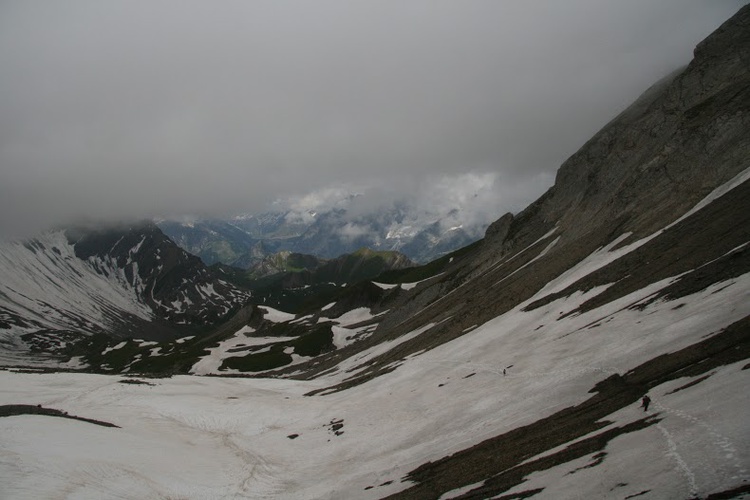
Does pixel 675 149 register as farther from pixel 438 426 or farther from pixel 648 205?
pixel 438 426

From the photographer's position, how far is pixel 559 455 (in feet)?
59.8

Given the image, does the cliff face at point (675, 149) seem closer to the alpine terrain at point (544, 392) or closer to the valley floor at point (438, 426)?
the alpine terrain at point (544, 392)

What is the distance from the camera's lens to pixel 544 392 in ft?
95.8

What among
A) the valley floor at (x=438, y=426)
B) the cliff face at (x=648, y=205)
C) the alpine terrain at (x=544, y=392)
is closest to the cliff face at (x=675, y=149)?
the cliff face at (x=648, y=205)

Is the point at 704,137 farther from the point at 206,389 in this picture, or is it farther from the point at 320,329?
the point at 320,329

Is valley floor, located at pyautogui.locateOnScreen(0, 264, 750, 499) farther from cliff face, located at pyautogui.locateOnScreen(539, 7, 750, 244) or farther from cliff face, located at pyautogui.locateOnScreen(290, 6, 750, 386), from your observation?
cliff face, located at pyautogui.locateOnScreen(539, 7, 750, 244)

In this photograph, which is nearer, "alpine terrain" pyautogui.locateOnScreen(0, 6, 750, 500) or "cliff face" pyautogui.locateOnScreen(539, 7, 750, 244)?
"alpine terrain" pyautogui.locateOnScreen(0, 6, 750, 500)

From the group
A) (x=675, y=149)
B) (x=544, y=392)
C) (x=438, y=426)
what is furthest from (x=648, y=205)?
(x=438, y=426)

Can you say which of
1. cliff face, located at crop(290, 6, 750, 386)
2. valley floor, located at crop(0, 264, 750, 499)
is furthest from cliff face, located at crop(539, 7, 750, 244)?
valley floor, located at crop(0, 264, 750, 499)

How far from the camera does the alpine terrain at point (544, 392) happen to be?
56.0ft

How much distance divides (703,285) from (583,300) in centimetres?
1494

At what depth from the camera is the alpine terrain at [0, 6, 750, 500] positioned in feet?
56.0

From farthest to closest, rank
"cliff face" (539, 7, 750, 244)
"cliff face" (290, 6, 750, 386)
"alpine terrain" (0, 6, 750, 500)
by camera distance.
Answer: "cliff face" (539, 7, 750, 244)
"cliff face" (290, 6, 750, 386)
"alpine terrain" (0, 6, 750, 500)

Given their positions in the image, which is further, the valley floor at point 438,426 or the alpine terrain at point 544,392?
the alpine terrain at point 544,392
